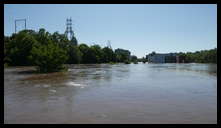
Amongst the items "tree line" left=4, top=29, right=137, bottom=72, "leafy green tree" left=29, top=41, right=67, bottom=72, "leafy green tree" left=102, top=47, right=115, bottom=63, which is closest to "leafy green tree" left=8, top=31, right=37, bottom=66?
"tree line" left=4, top=29, right=137, bottom=72

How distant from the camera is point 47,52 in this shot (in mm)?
29047

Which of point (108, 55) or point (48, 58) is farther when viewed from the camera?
point (108, 55)

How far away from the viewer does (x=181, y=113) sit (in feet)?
22.6

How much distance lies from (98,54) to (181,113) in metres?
77.8

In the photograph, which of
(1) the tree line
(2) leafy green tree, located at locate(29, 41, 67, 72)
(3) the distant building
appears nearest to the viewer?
(2) leafy green tree, located at locate(29, 41, 67, 72)

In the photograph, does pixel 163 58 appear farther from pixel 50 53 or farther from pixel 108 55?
pixel 50 53

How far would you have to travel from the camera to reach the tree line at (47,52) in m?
29.5

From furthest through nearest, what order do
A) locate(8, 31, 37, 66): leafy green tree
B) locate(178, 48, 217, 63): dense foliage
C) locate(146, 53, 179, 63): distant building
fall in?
locate(146, 53, 179, 63): distant building, locate(178, 48, 217, 63): dense foliage, locate(8, 31, 37, 66): leafy green tree

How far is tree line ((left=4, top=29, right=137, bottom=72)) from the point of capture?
29469mm

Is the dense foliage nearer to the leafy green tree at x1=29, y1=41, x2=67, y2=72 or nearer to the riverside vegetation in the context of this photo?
the riverside vegetation

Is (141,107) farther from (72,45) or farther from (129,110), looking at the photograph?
(72,45)

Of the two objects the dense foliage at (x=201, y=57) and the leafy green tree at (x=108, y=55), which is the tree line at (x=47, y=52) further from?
the dense foliage at (x=201, y=57)

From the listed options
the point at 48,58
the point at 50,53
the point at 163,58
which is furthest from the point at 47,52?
the point at 163,58
